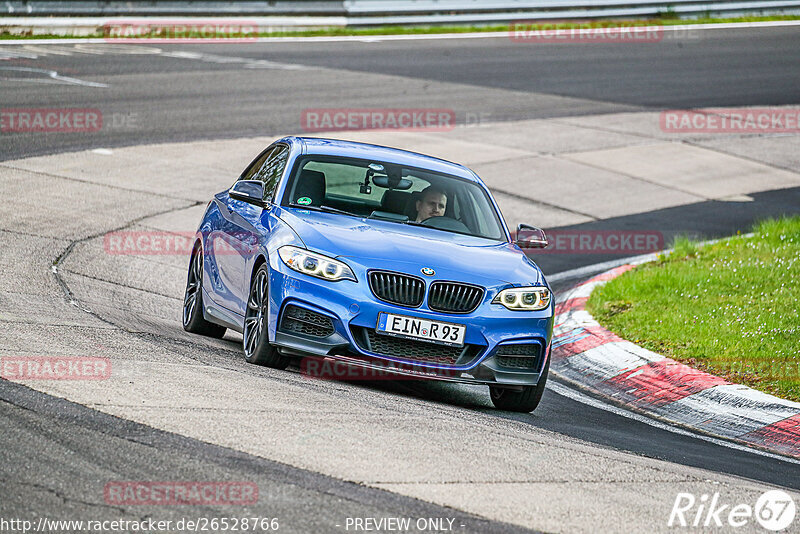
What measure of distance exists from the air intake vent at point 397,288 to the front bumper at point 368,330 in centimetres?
5

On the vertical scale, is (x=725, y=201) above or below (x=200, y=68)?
below

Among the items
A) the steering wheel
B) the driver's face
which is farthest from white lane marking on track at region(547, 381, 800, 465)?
the driver's face

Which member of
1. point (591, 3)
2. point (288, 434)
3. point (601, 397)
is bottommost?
point (601, 397)

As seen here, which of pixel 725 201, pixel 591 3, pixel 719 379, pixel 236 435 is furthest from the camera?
pixel 591 3

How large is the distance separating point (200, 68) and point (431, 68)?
5.38 meters

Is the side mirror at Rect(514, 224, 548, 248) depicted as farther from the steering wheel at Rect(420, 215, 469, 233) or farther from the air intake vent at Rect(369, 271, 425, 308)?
the air intake vent at Rect(369, 271, 425, 308)

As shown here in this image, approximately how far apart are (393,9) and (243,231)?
25.2 meters

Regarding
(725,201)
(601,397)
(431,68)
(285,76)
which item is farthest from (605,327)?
(431,68)

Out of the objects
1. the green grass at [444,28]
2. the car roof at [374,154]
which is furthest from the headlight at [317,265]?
the green grass at [444,28]

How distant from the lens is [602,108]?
24719 mm

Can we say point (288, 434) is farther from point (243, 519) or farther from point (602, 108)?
point (602, 108)

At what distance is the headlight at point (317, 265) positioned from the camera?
7.74 m

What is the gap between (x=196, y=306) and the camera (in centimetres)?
982

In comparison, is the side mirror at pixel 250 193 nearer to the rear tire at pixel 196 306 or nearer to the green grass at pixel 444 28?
the rear tire at pixel 196 306
